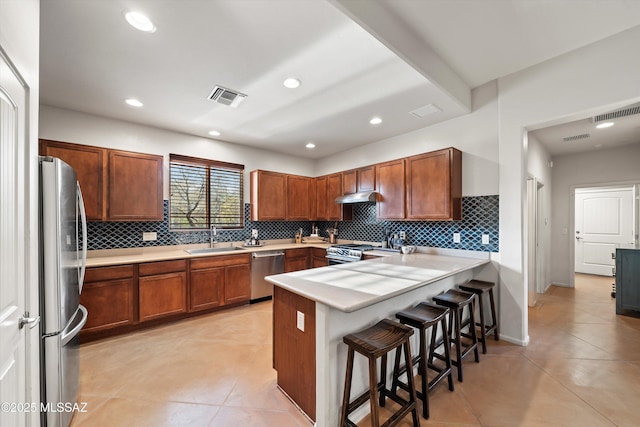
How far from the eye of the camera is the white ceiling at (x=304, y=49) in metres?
1.66

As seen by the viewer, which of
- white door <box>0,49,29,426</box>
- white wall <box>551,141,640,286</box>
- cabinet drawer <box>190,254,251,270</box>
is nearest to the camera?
white door <box>0,49,29,426</box>

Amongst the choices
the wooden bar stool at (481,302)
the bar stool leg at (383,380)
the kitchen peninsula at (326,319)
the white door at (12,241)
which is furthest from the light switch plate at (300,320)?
the wooden bar stool at (481,302)

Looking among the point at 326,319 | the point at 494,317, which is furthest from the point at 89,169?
the point at 494,317

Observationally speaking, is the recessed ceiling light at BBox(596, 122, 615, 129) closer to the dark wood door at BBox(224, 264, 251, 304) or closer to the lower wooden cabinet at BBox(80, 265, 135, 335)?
the dark wood door at BBox(224, 264, 251, 304)

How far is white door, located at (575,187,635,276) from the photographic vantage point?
208 inches

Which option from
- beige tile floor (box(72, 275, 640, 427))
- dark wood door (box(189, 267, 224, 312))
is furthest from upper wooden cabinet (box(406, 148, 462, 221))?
dark wood door (box(189, 267, 224, 312))

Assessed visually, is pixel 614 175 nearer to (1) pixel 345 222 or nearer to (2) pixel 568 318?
(2) pixel 568 318

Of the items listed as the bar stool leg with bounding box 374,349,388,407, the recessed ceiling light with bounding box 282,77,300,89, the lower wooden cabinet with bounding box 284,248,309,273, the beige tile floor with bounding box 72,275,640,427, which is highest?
the recessed ceiling light with bounding box 282,77,300,89

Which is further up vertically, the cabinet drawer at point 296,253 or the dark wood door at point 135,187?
the dark wood door at point 135,187

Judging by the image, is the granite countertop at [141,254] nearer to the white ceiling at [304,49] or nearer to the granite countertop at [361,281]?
the white ceiling at [304,49]

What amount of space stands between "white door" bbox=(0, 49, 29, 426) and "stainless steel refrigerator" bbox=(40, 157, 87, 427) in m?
0.24

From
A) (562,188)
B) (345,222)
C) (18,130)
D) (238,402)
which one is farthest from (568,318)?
(18,130)

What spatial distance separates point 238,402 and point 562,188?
6598 mm

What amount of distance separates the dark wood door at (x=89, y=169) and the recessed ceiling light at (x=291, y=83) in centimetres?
248
